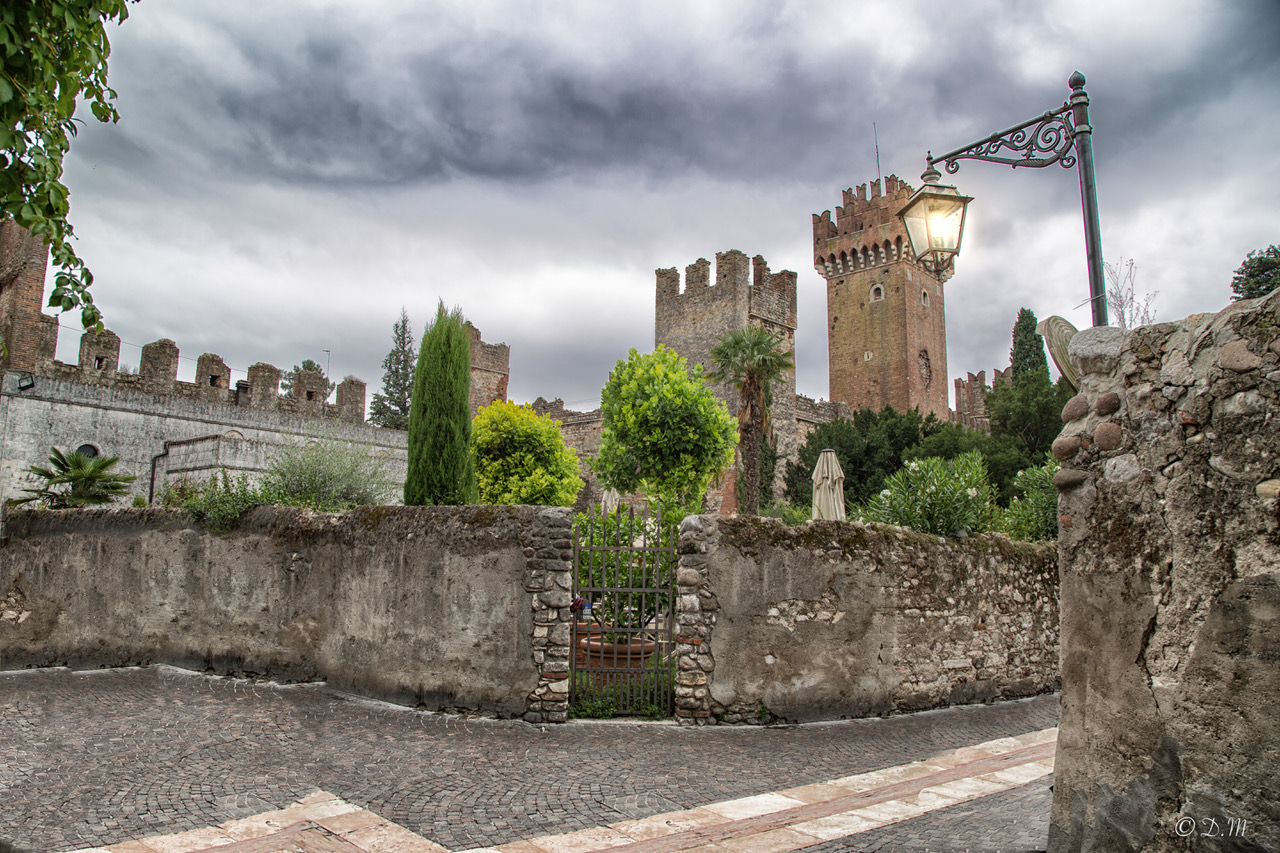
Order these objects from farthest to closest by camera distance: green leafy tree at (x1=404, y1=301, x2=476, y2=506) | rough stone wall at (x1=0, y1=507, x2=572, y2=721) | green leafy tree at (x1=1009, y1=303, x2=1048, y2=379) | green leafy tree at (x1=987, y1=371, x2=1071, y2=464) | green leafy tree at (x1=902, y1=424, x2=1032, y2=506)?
green leafy tree at (x1=1009, y1=303, x2=1048, y2=379) < green leafy tree at (x1=987, y1=371, x2=1071, y2=464) < green leafy tree at (x1=902, y1=424, x2=1032, y2=506) < green leafy tree at (x1=404, y1=301, x2=476, y2=506) < rough stone wall at (x1=0, y1=507, x2=572, y2=721)

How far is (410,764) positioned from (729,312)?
80.5 feet

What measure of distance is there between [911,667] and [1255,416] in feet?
18.4

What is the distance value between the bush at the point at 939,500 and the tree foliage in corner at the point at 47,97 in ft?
26.2

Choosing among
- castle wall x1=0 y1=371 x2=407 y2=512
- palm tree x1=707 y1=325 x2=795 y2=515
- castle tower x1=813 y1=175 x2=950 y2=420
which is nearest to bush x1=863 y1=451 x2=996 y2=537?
castle wall x1=0 y1=371 x2=407 y2=512

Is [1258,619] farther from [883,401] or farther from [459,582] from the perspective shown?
[883,401]

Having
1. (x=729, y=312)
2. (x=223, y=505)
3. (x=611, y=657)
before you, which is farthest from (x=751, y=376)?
(x=223, y=505)

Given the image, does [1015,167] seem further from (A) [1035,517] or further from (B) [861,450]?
(B) [861,450]

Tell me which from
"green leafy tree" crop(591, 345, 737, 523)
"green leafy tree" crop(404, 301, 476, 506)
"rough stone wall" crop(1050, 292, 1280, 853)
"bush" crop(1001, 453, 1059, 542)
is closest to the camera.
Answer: "rough stone wall" crop(1050, 292, 1280, 853)

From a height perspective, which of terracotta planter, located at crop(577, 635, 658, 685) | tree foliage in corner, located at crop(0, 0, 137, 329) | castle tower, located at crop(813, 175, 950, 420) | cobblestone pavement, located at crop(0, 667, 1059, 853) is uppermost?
castle tower, located at crop(813, 175, 950, 420)

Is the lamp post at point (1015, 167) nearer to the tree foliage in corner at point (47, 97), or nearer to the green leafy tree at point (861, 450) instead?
the tree foliage in corner at point (47, 97)

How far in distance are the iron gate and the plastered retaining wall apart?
0.29 meters

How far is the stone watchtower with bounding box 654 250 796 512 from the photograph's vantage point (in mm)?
28844

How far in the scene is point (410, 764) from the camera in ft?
18.7

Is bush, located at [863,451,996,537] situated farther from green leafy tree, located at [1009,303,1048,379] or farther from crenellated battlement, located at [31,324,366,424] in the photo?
green leafy tree, located at [1009,303,1048,379]
